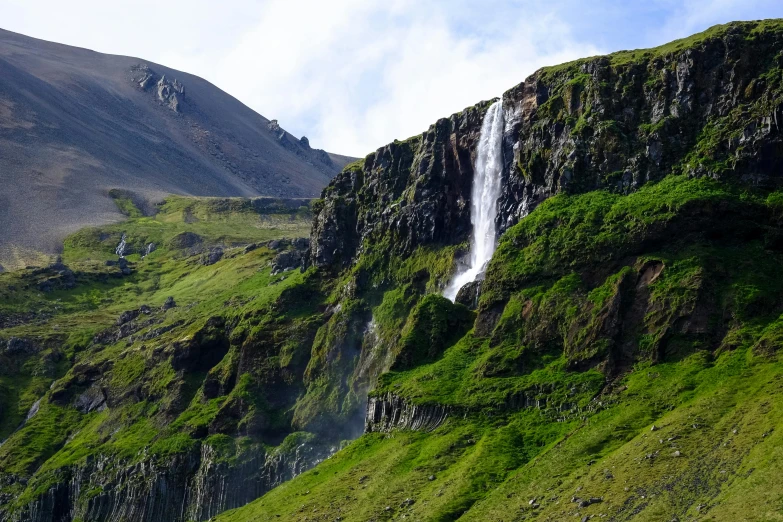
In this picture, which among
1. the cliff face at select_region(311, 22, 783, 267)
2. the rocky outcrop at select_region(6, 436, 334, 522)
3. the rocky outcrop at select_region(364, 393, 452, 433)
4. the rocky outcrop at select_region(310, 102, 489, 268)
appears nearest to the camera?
the rocky outcrop at select_region(364, 393, 452, 433)

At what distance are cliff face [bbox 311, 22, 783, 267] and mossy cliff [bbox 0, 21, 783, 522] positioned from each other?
1.08 feet

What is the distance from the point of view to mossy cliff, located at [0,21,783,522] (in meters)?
90.9

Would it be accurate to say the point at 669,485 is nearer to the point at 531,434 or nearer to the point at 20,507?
the point at 531,434

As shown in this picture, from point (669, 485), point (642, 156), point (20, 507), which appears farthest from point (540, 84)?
point (20, 507)

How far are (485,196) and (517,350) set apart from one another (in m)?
41.5

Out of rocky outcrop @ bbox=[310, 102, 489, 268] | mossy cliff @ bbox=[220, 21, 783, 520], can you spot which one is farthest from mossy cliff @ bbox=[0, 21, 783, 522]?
rocky outcrop @ bbox=[310, 102, 489, 268]

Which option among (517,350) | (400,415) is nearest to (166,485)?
(400,415)

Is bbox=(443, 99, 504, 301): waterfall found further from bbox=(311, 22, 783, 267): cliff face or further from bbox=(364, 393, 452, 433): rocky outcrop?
bbox=(364, 393, 452, 433): rocky outcrop

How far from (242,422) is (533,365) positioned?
53.8 metres

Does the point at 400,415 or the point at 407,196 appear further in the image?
the point at 407,196

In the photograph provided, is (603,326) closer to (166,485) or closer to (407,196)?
(407,196)

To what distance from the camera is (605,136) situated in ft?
433

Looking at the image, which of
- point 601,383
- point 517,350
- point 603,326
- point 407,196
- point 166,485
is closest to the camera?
point 601,383

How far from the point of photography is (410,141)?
173m
